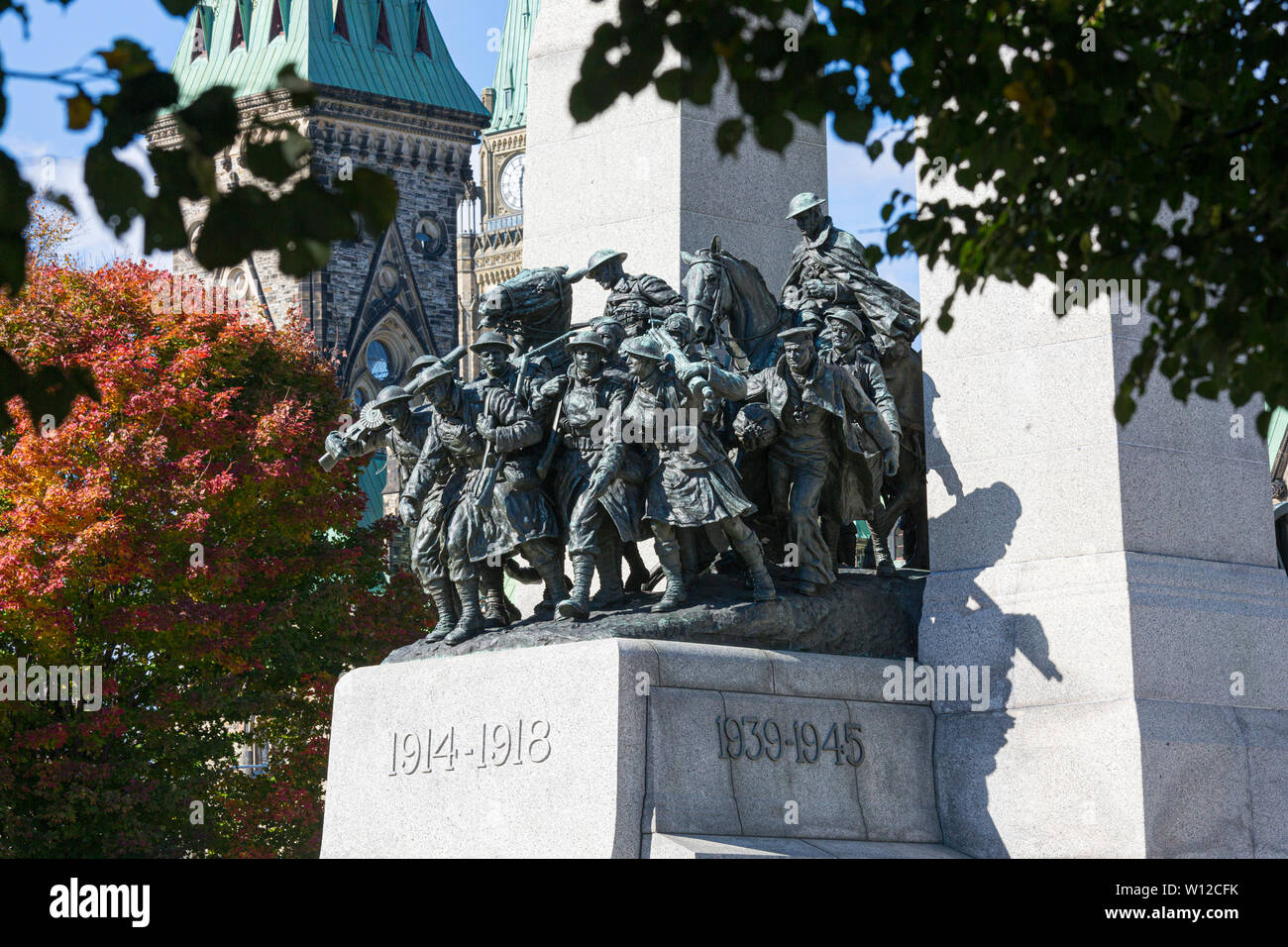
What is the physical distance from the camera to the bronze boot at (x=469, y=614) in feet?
50.1

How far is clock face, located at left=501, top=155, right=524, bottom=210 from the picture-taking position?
5463 inches

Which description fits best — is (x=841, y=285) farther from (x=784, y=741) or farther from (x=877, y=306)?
(x=784, y=741)

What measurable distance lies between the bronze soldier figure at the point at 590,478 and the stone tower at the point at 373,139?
3081 inches

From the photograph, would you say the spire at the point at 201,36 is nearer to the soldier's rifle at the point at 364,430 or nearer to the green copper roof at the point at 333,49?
the green copper roof at the point at 333,49

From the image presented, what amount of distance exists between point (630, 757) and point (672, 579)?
5.00 feet

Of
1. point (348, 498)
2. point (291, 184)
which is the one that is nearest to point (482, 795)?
point (291, 184)

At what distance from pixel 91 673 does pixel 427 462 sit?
1390 cm

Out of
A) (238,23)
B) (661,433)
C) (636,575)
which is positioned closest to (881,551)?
(636,575)

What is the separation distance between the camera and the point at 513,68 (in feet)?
425

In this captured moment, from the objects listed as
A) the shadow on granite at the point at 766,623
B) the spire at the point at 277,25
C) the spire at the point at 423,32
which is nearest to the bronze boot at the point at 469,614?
the shadow on granite at the point at 766,623

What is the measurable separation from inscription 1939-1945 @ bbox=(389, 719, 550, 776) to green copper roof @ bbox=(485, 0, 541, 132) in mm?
99263

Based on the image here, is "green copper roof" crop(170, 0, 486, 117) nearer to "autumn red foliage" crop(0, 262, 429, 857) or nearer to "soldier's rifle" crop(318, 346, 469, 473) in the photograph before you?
"autumn red foliage" crop(0, 262, 429, 857)

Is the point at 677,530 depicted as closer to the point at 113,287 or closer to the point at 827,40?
the point at 827,40

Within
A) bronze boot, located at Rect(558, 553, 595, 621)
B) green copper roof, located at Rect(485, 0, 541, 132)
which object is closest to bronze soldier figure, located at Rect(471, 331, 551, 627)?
bronze boot, located at Rect(558, 553, 595, 621)
